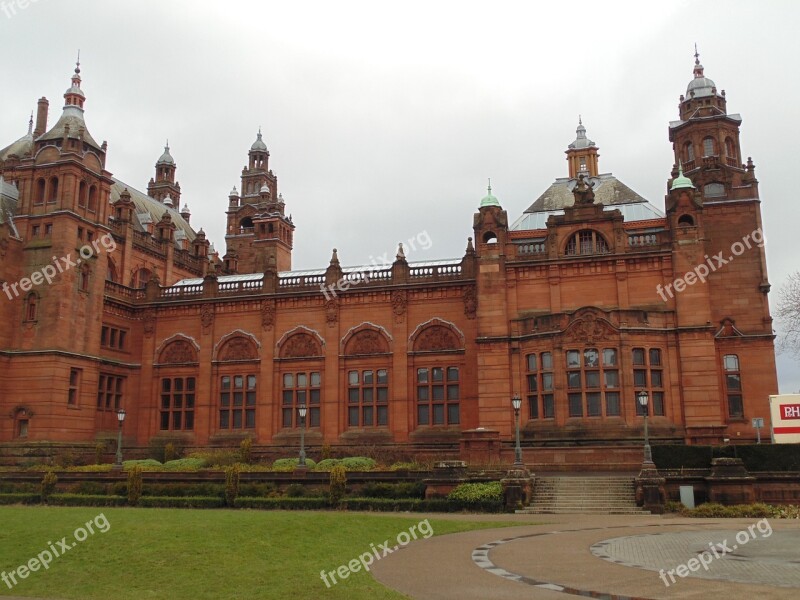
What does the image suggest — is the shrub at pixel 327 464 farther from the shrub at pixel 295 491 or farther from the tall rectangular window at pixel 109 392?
the tall rectangular window at pixel 109 392

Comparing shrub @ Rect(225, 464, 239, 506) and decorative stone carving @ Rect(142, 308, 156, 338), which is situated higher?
decorative stone carving @ Rect(142, 308, 156, 338)

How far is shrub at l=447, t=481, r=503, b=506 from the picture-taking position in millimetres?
30516

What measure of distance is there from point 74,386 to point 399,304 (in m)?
21.8

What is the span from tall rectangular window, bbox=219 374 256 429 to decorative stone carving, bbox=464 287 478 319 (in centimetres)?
1581

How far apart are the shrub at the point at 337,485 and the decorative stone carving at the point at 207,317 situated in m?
23.7

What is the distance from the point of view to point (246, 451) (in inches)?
1839

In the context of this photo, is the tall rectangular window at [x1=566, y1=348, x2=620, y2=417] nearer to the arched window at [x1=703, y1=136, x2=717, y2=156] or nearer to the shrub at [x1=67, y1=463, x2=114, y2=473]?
the arched window at [x1=703, y1=136, x2=717, y2=156]

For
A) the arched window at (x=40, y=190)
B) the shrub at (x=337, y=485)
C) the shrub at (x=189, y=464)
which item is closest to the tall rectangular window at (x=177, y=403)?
the shrub at (x=189, y=464)

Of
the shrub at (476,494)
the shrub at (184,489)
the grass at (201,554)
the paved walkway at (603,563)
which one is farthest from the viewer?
the shrub at (184,489)

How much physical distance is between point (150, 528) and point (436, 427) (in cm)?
2729

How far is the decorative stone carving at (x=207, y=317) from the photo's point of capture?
52844 millimetres

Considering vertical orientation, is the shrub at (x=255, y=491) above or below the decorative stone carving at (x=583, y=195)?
below

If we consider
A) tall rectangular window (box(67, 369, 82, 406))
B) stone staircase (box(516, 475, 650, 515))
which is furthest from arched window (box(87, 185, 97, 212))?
stone staircase (box(516, 475, 650, 515))

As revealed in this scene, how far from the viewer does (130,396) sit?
53.5 m
